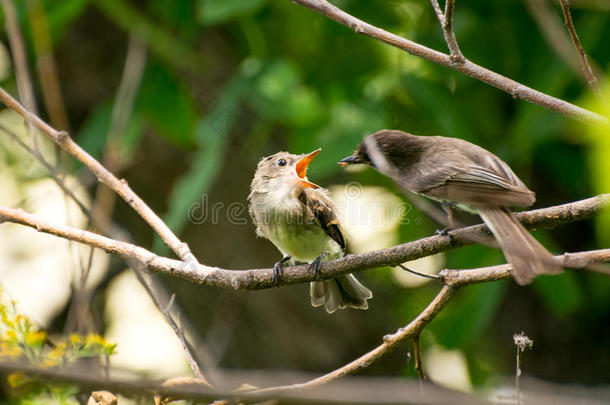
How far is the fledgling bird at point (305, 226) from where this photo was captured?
14.3 ft

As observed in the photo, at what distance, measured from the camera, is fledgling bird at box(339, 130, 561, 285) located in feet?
8.27

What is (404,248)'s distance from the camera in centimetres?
253

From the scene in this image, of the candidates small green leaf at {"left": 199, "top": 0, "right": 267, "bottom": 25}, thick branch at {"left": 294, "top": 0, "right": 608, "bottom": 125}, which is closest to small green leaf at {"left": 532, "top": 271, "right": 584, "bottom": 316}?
thick branch at {"left": 294, "top": 0, "right": 608, "bottom": 125}

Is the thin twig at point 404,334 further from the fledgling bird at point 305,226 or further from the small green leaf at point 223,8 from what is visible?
the small green leaf at point 223,8

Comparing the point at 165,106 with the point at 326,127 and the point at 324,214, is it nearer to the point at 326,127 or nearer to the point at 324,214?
the point at 326,127

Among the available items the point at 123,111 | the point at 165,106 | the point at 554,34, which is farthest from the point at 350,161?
the point at 165,106

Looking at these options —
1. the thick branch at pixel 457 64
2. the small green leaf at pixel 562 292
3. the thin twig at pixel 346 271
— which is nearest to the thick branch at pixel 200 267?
the thin twig at pixel 346 271

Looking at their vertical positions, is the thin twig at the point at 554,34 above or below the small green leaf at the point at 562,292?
above

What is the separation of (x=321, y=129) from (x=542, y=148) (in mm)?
1573

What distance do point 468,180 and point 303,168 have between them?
159 cm

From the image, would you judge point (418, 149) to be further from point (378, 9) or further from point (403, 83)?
point (378, 9)

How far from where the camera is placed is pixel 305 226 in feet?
14.6

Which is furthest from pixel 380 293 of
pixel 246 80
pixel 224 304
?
pixel 246 80

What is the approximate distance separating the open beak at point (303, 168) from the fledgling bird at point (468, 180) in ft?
2.13
